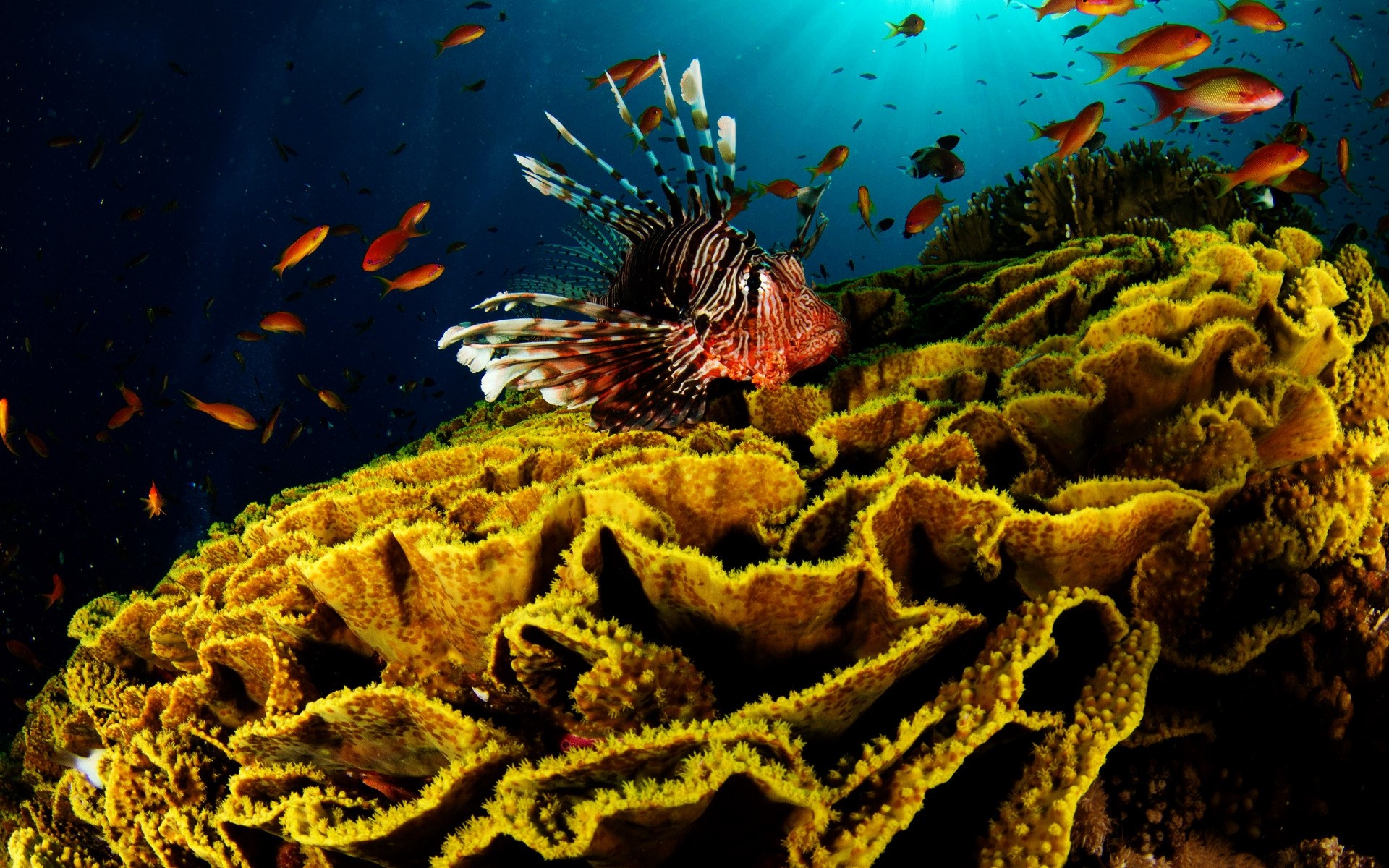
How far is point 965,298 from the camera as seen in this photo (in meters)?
3.48

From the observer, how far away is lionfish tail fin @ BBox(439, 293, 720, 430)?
7.70ft

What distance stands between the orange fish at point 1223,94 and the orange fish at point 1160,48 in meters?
0.20

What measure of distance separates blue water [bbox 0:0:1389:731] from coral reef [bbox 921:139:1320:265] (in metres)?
5.82

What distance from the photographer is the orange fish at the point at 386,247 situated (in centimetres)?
613

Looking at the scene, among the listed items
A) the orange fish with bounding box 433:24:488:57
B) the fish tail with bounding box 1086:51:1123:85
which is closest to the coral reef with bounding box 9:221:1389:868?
the fish tail with bounding box 1086:51:1123:85

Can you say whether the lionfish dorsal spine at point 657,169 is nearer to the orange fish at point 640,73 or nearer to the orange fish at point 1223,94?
the orange fish at point 640,73

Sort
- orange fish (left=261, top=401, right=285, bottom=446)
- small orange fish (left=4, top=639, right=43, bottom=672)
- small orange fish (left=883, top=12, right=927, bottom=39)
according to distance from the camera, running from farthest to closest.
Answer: small orange fish (left=883, top=12, right=927, bottom=39) → orange fish (left=261, top=401, right=285, bottom=446) → small orange fish (left=4, top=639, right=43, bottom=672)

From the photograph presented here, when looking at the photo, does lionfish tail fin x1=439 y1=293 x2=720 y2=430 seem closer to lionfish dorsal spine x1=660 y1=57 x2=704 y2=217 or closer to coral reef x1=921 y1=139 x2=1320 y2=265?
lionfish dorsal spine x1=660 y1=57 x2=704 y2=217

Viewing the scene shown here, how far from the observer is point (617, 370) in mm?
2430

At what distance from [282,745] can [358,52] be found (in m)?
48.7

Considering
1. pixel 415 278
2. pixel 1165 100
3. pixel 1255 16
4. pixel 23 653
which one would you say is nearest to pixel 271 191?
pixel 415 278

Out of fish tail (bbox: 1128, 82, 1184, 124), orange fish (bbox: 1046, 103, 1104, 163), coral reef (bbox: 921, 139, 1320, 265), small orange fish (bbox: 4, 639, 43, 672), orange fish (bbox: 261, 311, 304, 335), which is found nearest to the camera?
fish tail (bbox: 1128, 82, 1184, 124)

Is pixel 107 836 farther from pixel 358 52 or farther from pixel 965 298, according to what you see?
pixel 358 52

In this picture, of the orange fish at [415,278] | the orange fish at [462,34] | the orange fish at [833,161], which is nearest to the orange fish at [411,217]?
the orange fish at [415,278]
